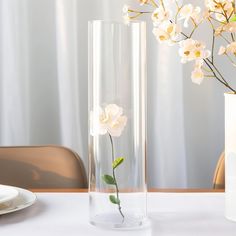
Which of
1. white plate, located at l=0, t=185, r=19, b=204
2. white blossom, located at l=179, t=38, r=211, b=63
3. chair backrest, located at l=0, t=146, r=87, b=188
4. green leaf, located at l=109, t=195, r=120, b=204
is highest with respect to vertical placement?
white blossom, located at l=179, t=38, r=211, b=63

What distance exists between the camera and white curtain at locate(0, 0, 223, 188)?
93.9 inches

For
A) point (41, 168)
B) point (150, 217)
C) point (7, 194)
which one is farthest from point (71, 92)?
point (150, 217)

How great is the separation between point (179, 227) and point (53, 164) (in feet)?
2.43

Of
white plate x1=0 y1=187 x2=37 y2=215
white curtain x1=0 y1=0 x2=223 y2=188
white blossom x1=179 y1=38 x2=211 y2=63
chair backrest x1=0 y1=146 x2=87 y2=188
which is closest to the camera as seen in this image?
→ white blossom x1=179 y1=38 x2=211 y2=63

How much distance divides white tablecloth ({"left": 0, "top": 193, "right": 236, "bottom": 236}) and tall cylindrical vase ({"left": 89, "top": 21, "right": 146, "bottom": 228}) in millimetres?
45

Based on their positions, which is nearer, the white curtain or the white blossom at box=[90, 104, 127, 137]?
the white blossom at box=[90, 104, 127, 137]

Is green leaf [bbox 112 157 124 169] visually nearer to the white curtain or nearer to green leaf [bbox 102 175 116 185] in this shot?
green leaf [bbox 102 175 116 185]

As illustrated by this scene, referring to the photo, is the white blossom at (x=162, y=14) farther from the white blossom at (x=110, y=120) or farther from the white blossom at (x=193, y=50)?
the white blossom at (x=110, y=120)

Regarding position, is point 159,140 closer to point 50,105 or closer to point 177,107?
point 177,107

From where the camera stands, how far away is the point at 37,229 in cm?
106

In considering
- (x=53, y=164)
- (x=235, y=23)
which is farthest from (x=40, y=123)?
(x=235, y=23)

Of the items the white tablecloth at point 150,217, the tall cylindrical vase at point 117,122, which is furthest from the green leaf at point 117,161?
the white tablecloth at point 150,217

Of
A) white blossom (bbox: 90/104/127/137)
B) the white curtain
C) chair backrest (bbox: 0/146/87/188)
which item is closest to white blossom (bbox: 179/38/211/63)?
white blossom (bbox: 90/104/127/137)

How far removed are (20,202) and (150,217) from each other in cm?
25
